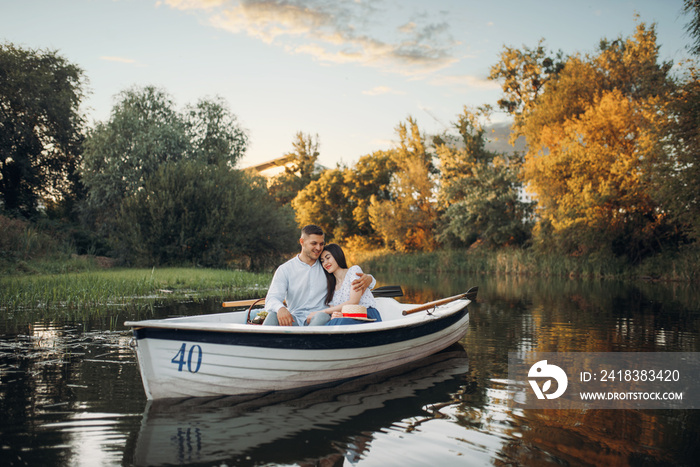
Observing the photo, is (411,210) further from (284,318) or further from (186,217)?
(284,318)

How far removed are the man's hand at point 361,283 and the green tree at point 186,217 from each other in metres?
17.9

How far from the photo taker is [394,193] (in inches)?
1757

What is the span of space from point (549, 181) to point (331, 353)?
23.7m

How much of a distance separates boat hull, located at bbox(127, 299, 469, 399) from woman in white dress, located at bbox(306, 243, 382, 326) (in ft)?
1.32

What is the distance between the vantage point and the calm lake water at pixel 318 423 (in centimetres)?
369

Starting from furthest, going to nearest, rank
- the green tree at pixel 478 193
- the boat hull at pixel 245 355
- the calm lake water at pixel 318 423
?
the green tree at pixel 478 193, the boat hull at pixel 245 355, the calm lake water at pixel 318 423

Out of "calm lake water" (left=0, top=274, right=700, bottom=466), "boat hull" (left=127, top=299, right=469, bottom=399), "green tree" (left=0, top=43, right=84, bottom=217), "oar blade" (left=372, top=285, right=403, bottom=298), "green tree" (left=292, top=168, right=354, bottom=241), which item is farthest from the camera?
"green tree" (left=292, top=168, right=354, bottom=241)

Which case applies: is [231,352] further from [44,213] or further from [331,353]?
[44,213]

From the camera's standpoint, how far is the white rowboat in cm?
460

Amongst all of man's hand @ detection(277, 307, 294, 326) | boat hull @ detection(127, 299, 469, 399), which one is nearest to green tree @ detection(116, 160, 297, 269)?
man's hand @ detection(277, 307, 294, 326)

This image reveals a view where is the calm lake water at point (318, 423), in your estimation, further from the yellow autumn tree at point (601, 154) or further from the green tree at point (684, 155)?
the yellow autumn tree at point (601, 154)

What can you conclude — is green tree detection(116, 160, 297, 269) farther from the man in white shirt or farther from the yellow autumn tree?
the man in white shirt

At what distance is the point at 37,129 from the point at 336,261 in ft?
87.9

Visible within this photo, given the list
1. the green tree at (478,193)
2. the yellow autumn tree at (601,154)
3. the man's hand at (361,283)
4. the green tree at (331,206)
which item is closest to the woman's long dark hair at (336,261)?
the man's hand at (361,283)
